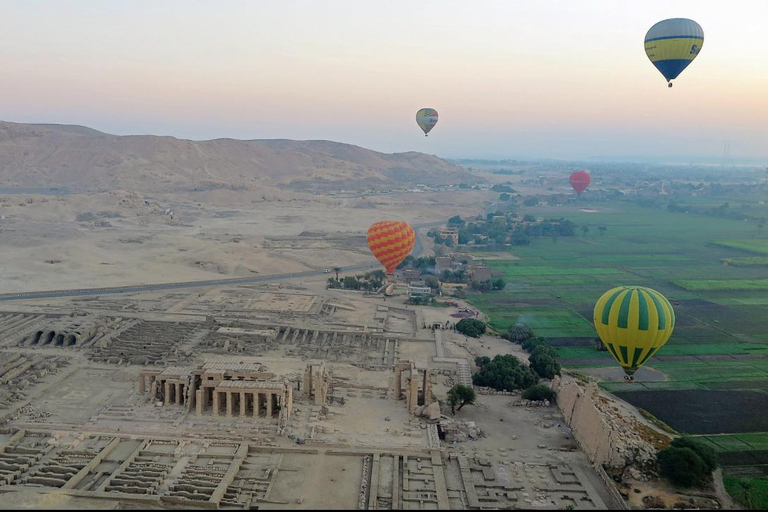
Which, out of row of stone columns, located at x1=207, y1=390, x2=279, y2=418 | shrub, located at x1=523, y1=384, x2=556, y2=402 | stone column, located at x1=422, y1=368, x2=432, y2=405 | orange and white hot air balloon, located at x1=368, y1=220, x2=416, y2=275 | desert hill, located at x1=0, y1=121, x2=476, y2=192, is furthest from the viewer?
desert hill, located at x1=0, y1=121, x2=476, y2=192

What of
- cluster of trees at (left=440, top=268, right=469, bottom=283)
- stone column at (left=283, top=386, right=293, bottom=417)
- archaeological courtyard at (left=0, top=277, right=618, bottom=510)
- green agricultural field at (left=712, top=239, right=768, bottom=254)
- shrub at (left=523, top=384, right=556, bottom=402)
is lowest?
archaeological courtyard at (left=0, top=277, right=618, bottom=510)

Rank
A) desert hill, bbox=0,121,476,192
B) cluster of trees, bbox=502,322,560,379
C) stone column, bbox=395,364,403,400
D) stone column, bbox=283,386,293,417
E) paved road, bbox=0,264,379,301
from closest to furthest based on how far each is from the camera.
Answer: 1. stone column, bbox=283,386,293,417
2. stone column, bbox=395,364,403,400
3. cluster of trees, bbox=502,322,560,379
4. paved road, bbox=0,264,379,301
5. desert hill, bbox=0,121,476,192

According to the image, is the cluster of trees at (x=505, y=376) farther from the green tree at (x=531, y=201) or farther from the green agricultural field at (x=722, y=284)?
the green tree at (x=531, y=201)

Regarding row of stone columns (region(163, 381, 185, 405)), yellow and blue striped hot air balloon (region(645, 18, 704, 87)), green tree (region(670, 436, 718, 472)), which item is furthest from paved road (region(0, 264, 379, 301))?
green tree (region(670, 436, 718, 472))

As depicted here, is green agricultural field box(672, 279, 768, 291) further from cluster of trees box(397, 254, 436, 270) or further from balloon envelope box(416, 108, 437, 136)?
balloon envelope box(416, 108, 437, 136)

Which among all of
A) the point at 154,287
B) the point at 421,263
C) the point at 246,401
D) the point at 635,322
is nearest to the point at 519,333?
the point at 635,322

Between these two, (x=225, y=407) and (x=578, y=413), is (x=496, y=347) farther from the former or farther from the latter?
(x=225, y=407)

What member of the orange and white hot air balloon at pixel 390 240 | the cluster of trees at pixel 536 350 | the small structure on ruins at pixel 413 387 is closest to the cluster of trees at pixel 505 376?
the cluster of trees at pixel 536 350

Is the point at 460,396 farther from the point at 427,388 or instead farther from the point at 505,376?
the point at 505,376
